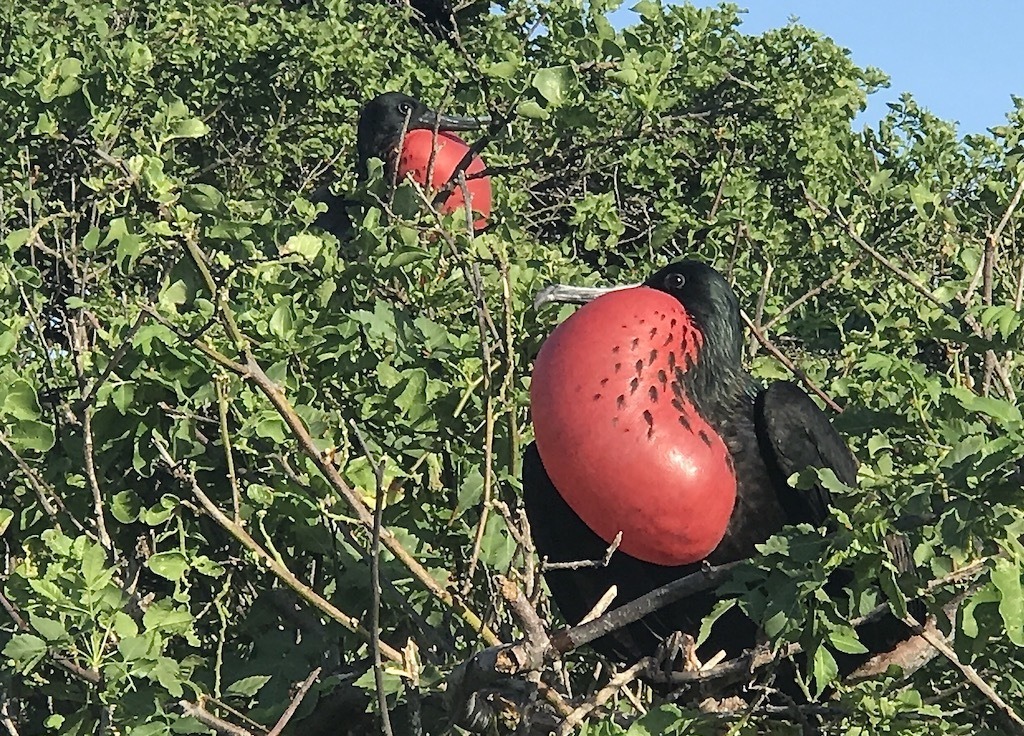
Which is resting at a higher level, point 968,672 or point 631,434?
point 968,672

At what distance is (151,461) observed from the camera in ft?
6.60

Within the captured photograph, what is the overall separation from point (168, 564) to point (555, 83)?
0.80 metres

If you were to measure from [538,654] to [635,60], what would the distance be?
1.06 metres

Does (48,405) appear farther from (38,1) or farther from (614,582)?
(38,1)

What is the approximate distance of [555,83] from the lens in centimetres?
203

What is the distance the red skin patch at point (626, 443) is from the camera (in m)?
2.13

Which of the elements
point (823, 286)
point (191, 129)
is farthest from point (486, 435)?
point (823, 286)

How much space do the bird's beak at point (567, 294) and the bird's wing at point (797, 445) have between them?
0.31 metres

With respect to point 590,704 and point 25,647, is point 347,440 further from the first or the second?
point 590,704

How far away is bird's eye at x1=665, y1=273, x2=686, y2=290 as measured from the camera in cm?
259

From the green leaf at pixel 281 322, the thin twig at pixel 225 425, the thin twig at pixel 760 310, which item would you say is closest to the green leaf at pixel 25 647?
the thin twig at pixel 225 425

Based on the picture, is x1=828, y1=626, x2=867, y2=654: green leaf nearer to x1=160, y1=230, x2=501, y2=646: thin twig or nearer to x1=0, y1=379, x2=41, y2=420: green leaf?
x1=160, y1=230, x2=501, y2=646: thin twig

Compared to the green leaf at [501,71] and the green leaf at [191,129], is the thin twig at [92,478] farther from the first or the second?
the green leaf at [501,71]

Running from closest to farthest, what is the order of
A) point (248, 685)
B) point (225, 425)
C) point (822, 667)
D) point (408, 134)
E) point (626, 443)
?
point (822, 667) → point (225, 425) → point (248, 685) → point (626, 443) → point (408, 134)
